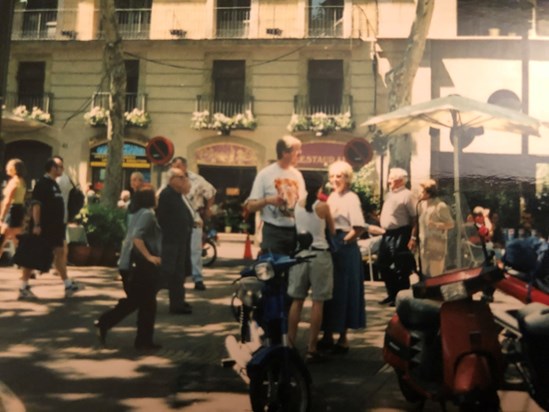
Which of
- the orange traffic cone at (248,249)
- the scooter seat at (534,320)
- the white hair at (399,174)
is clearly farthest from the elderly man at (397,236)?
the orange traffic cone at (248,249)

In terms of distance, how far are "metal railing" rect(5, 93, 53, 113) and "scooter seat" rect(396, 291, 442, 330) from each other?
1.84 meters

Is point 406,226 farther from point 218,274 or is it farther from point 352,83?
point 218,274

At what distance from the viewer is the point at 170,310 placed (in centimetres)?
251

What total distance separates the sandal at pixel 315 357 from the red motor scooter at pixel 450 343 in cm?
30

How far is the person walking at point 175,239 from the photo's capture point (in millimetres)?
2500

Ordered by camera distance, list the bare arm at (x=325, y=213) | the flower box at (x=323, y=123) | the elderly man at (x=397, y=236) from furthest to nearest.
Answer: the bare arm at (x=325, y=213) → the flower box at (x=323, y=123) → the elderly man at (x=397, y=236)

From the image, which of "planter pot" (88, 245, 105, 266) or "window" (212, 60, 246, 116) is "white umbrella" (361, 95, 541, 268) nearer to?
"window" (212, 60, 246, 116)

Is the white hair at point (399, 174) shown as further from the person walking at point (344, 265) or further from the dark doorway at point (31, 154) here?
the dark doorway at point (31, 154)

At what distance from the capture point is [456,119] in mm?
2105

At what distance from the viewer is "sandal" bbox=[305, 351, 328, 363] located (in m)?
2.42

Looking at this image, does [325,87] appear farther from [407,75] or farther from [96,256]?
[96,256]

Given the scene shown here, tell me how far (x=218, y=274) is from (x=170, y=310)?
0.28m

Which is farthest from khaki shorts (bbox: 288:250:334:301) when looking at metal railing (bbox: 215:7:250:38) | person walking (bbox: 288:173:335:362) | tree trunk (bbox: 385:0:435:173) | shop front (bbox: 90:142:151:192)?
metal railing (bbox: 215:7:250:38)

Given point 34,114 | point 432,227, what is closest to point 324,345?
point 432,227
